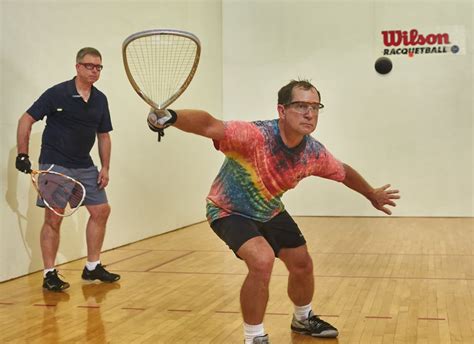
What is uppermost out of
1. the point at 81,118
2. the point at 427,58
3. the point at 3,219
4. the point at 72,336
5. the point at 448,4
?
the point at 448,4

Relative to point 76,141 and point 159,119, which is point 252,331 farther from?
point 76,141

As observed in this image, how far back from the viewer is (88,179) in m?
4.30

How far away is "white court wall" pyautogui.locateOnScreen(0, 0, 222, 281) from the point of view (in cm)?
451

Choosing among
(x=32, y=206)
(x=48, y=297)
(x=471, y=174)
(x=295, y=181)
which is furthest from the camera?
(x=471, y=174)

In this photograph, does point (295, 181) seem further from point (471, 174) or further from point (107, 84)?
point (471, 174)

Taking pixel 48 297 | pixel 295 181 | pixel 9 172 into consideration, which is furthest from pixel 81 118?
pixel 295 181

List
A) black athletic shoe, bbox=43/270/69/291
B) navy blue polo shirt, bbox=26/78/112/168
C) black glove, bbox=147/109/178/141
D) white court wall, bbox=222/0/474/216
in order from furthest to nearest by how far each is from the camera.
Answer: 1. white court wall, bbox=222/0/474/216
2. navy blue polo shirt, bbox=26/78/112/168
3. black athletic shoe, bbox=43/270/69/291
4. black glove, bbox=147/109/178/141

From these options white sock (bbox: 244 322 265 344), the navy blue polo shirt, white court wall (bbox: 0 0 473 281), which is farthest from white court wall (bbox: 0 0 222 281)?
white sock (bbox: 244 322 265 344)

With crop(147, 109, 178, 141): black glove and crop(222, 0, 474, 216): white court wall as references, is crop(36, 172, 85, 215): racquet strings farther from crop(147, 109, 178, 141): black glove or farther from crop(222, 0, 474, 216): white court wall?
crop(222, 0, 474, 216): white court wall

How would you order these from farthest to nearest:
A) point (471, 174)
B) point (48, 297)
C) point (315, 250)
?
point (471, 174), point (315, 250), point (48, 297)

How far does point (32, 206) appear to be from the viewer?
4.71 metres

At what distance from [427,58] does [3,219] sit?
5.69 meters

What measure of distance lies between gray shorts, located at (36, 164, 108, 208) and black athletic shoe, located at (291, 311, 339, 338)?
177 centimetres

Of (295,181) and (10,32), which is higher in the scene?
(10,32)
